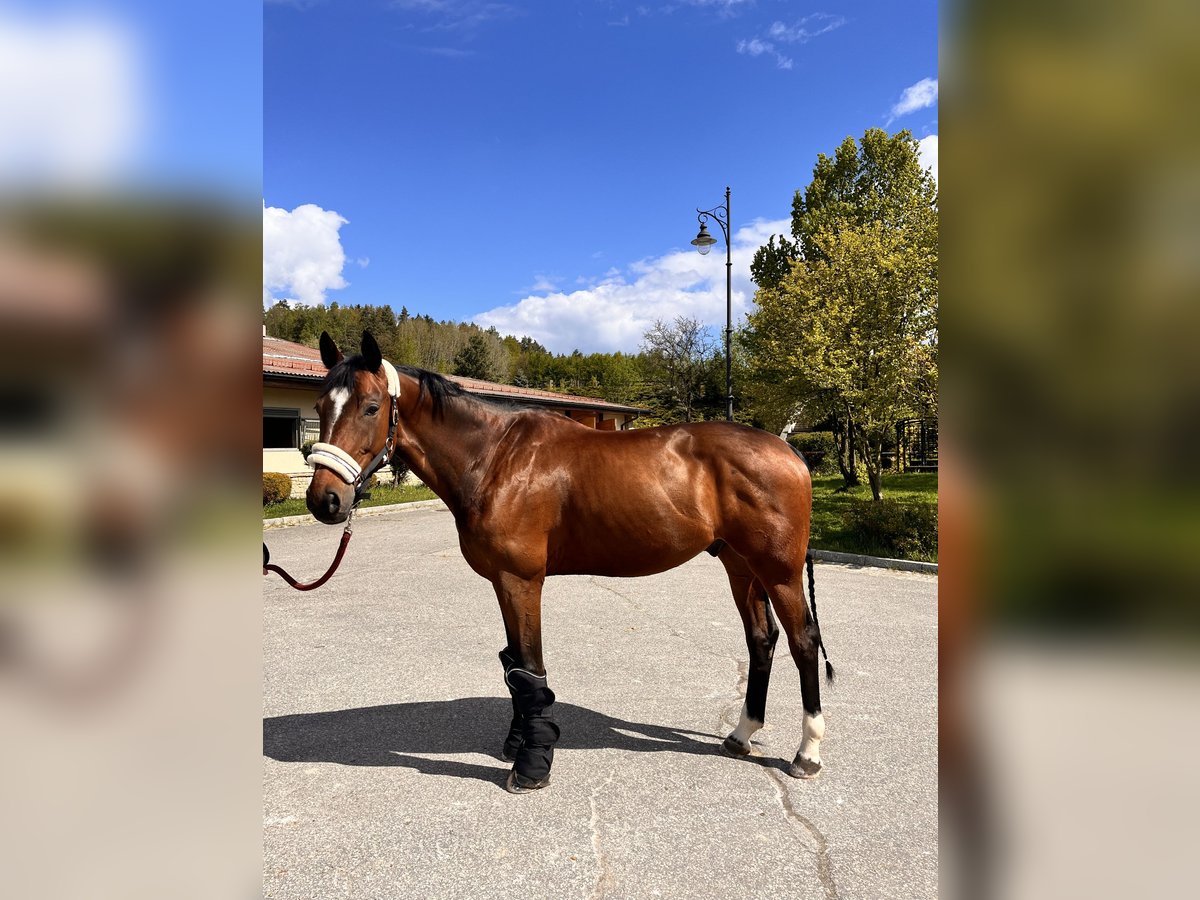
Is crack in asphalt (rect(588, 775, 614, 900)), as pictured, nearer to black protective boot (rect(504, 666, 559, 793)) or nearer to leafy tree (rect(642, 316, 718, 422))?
black protective boot (rect(504, 666, 559, 793))

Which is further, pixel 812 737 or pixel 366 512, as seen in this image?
pixel 366 512

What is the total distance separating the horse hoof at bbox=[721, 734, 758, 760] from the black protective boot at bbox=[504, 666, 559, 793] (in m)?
0.97

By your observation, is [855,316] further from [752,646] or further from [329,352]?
[329,352]

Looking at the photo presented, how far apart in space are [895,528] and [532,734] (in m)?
7.41

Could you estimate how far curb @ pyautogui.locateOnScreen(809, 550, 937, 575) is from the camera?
27.5ft

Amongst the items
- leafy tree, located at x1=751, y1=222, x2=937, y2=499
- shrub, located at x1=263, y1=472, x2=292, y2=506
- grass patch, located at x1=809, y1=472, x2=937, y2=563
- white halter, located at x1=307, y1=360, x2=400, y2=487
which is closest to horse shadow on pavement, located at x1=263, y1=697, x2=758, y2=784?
white halter, located at x1=307, y1=360, x2=400, y2=487

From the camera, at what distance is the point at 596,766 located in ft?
11.1

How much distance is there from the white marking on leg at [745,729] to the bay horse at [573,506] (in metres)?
0.26

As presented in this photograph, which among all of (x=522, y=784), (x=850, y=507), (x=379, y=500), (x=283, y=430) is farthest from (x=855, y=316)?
(x=283, y=430)
